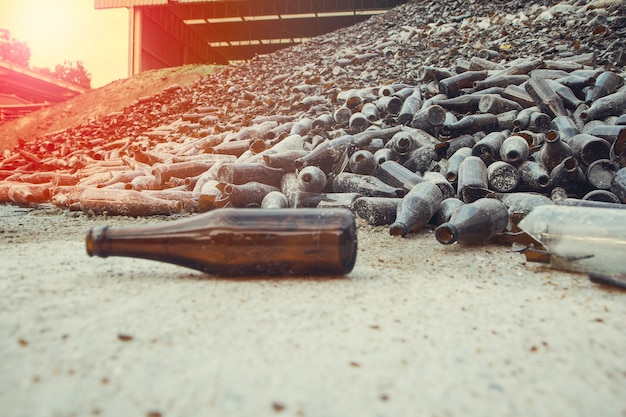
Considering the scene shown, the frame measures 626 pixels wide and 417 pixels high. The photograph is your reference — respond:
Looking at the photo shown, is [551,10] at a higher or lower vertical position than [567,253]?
higher

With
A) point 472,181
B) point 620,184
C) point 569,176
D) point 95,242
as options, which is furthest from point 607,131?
point 95,242

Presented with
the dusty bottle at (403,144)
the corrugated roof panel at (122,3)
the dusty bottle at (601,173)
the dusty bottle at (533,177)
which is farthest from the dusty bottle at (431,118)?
the corrugated roof panel at (122,3)

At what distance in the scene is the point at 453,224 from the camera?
2.36m

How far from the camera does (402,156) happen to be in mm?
3889

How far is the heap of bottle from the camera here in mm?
2977

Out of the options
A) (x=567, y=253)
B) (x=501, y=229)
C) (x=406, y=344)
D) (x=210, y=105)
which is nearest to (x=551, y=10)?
(x=210, y=105)

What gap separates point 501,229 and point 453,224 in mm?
411

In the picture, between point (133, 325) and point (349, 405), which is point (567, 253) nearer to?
point (349, 405)

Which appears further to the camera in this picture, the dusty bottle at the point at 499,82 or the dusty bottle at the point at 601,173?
the dusty bottle at the point at 499,82

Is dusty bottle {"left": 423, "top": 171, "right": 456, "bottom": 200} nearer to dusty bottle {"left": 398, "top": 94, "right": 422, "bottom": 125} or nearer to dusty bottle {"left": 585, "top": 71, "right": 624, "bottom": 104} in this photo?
dusty bottle {"left": 398, "top": 94, "right": 422, "bottom": 125}

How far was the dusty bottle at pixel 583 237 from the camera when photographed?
172 centimetres

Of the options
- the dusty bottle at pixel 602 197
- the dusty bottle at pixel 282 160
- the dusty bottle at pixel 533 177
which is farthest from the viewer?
the dusty bottle at pixel 282 160

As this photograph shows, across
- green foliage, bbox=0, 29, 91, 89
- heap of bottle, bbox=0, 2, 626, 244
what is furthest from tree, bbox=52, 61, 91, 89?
Result: heap of bottle, bbox=0, 2, 626, 244

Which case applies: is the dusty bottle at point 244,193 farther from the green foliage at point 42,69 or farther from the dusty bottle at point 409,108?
the green foliage at point 42,69
